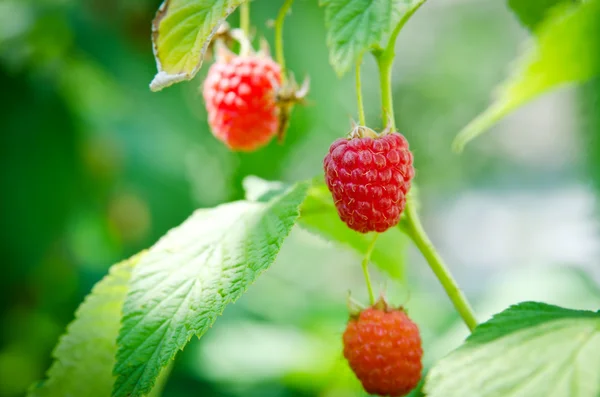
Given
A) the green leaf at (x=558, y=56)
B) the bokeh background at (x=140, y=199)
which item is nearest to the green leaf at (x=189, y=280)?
the green leaf at (x=558, y=56)

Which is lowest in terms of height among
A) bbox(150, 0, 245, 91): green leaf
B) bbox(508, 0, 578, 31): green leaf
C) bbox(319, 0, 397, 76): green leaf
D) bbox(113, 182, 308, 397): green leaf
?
bbox(113, 182, 308, 397): green leaf

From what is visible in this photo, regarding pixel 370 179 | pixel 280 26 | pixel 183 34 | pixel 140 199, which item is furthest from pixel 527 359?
pixel 140 199

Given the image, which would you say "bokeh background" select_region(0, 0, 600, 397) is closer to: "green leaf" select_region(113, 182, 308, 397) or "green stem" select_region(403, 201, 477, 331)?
"green stem" select_region(403, 201, 477, 331)

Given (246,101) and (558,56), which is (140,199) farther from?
(558,56)

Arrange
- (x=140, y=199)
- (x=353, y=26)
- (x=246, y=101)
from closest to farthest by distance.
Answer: (x=353, y=26) < (x=246, y=101) < (x=140, y=199)

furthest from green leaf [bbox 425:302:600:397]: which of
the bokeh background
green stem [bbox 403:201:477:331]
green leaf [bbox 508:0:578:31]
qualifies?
the bokeh background

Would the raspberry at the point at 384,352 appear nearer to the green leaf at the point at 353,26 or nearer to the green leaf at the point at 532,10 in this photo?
the green leaf at the point at 353,26
